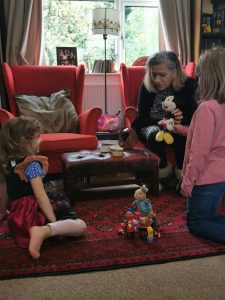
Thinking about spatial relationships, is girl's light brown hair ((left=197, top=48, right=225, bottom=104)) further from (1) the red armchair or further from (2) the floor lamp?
(2) the floor lamp

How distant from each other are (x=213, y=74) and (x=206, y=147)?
356 millimetres

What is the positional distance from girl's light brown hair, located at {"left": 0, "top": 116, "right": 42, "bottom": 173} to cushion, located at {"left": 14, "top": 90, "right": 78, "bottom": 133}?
4.02 feet

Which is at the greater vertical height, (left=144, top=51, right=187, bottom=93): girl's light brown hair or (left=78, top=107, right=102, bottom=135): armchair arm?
(left=144, top=51, right=187, bottom=93): girl's light brown hair

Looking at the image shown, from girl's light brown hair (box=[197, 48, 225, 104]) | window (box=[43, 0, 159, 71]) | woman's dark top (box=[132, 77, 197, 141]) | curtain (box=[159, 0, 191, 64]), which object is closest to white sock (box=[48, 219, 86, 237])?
girl's light brown hair (box=[197, 48, 225, 104])

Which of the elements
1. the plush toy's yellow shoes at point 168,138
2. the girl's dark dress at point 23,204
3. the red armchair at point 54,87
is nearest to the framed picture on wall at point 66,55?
the red armchair at point 54,87

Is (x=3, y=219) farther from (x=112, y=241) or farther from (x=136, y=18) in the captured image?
(x=136, y=18)

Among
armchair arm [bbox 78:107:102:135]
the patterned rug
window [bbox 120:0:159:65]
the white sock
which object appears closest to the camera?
the patterned rug

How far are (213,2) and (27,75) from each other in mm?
2391

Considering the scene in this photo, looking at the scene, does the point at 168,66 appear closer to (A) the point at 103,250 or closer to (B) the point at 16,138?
(B) the point at 16,138

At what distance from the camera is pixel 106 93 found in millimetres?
3898

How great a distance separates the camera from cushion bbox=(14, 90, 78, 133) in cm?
294

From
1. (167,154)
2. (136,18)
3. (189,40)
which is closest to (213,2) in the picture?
(189,40)

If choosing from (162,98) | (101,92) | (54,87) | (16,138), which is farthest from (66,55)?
(16,138)

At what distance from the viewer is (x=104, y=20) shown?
135 inches
